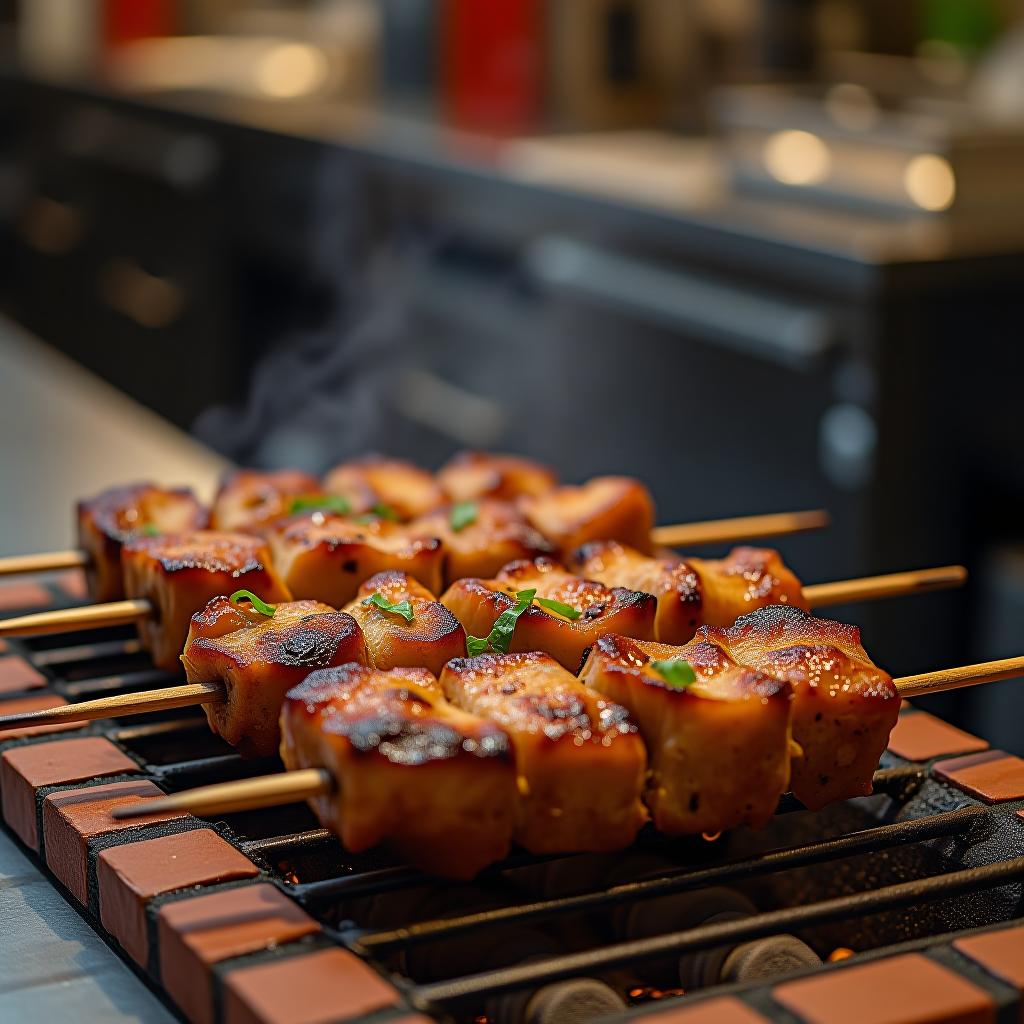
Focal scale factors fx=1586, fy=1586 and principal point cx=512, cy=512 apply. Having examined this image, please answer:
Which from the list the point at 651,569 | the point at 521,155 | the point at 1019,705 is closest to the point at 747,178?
the point at 521,155

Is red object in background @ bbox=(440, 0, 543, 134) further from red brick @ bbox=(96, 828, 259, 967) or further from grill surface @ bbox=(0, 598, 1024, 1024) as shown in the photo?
red brick @ bbox=(96, 828, 259, 967)

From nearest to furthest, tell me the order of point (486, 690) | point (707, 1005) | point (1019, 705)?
point (707, 1005), point (486, 690), point (1019, 705)

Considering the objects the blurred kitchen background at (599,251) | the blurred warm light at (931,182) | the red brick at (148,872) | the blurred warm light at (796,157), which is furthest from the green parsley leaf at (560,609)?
the blurred warm light at (796,157)

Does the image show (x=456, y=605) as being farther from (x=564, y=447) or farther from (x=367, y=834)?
(x=564, y=447)

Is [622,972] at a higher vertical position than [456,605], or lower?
lower

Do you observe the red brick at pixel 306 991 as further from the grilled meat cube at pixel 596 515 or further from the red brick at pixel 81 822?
the grilled meat cube at pixel 596 515

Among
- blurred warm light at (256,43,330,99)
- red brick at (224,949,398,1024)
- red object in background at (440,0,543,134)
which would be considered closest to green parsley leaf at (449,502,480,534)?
red brick at (224,949,398,1024)
